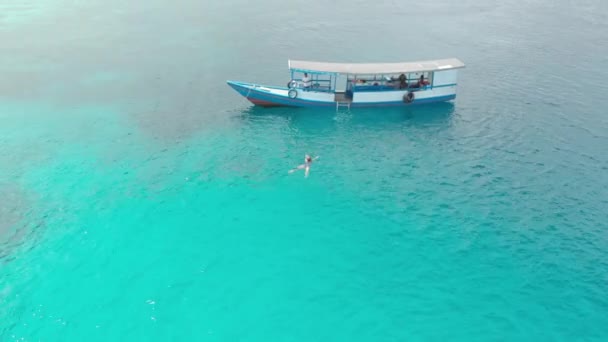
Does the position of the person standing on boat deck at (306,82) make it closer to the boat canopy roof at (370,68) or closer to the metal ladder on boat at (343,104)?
the boat canopy roof at (370,68)

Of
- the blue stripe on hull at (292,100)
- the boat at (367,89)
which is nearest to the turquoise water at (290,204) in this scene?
the blue stripe on hull at (292,100)

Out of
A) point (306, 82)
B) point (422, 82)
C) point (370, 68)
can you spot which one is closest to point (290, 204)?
point (306, 82)

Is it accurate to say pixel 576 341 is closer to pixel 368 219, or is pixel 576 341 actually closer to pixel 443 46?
pixel 368 219

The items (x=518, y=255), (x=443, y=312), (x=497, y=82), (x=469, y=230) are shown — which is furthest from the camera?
(x=497, y=82)

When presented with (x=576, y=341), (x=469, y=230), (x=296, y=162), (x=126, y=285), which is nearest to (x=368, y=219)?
(x=469, y=230)

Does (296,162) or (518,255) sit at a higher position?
(296,162)

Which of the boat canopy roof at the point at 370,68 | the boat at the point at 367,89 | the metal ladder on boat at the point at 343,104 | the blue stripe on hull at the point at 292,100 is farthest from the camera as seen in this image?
the metal ladder on boat at the point at 343,104
